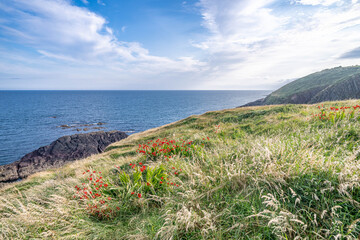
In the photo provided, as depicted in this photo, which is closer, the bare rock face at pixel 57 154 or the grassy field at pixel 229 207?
the grassy field at pixel 229 207

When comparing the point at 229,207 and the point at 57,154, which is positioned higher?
the point at 229,207

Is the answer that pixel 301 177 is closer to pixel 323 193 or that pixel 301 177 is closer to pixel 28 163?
pixel 323 193

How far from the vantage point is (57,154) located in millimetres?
29641

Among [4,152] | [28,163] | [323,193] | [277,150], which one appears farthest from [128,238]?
[4,152]

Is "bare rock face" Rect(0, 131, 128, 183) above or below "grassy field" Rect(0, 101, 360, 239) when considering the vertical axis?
below

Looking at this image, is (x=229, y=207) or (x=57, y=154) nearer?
(x=229, y=207)

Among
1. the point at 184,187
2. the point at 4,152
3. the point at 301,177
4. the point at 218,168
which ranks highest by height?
the point at 301,177

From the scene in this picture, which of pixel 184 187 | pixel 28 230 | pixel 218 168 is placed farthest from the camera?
pixel 218 168

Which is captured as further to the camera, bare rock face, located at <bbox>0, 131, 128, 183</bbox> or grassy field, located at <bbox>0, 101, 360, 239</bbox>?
bare rock face, located at <bbox>0, 131, 128, 183</bbox>

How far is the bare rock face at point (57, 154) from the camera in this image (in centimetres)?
2441

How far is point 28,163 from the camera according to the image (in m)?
26.6

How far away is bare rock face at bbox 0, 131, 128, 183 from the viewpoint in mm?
24413

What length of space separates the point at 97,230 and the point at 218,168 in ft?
10.6

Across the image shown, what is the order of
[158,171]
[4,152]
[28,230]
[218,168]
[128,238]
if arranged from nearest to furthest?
[128,238], [28,230], [218,168], [158,171], [4,152]
